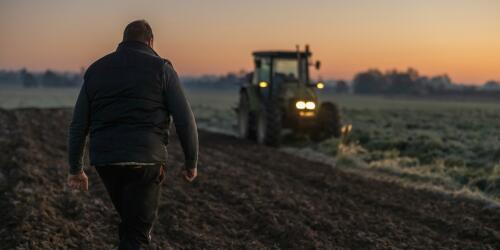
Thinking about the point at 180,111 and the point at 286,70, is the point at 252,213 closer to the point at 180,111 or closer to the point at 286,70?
the point at 180,111

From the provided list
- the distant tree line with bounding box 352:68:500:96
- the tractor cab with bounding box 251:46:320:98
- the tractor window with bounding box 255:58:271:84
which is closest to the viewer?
the tractor cab with bounding box 251:46:320:98

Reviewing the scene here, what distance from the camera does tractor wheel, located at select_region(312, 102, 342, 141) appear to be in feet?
53.8

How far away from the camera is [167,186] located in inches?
364

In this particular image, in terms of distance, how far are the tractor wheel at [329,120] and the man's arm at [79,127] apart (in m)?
13.0

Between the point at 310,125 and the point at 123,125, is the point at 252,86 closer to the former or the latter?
the point at 310,125

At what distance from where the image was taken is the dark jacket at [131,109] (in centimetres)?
358

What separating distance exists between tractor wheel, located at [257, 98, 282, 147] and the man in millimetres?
11775

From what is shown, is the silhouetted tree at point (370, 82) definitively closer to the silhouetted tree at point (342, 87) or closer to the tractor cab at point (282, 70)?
the silhouetted tree at point (342, 87)

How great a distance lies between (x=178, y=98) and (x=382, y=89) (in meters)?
136

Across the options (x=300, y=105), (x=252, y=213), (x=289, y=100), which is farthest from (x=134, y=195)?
(x=289, y=100)

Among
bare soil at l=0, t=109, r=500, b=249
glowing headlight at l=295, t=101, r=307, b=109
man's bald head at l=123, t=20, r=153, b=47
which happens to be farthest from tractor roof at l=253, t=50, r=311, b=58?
man's bald head at l=123, t=20, r=153, b=47

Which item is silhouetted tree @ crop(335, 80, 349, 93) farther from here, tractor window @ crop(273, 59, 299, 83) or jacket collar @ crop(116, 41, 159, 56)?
jacket collar @ crop(116, 41, 159, 56)

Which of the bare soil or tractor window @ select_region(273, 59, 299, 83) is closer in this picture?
the bare soil

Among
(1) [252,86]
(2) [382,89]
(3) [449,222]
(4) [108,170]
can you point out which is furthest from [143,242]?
(2) [382,89]
